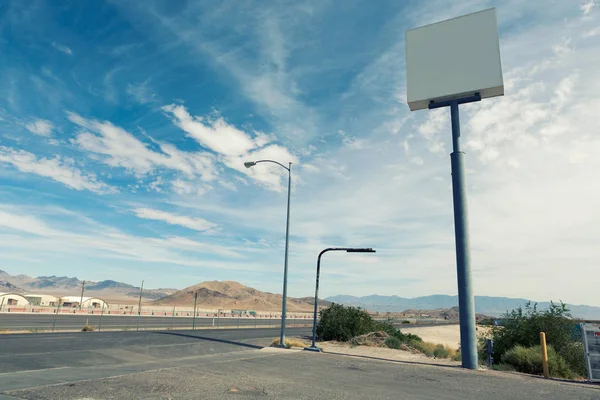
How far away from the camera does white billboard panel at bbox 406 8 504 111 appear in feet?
62.9

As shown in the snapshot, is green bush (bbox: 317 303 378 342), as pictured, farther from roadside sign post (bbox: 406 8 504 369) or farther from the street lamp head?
roadside sign post (bbox: 406 8 504 369)

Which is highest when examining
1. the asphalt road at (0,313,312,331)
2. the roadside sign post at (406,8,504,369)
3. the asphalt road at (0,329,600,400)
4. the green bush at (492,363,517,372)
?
the roadside sign post at (406,8,504,369)

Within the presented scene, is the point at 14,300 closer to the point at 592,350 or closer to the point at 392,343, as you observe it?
the point at 392,343

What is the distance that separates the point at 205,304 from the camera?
170 metres

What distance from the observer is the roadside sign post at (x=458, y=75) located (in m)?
17.0

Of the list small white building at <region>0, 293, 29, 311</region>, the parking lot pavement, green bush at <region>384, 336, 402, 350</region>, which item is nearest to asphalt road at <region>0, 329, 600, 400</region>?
the parking lot pavement

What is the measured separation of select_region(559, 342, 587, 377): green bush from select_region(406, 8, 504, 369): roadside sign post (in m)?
4.17

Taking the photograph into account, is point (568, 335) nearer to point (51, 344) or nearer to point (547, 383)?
point (547, 383)

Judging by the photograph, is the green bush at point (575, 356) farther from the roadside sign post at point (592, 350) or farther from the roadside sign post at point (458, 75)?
the roadside sign post at point (458, 75)

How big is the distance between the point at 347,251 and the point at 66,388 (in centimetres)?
1444

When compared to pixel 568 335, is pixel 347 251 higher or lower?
higher

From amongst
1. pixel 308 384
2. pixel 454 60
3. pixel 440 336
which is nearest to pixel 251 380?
pixel 308 384

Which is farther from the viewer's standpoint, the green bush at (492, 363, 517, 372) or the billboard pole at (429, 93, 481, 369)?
the billboard pole at (429, 93, 481, 369)

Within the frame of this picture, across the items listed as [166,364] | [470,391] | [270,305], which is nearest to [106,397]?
[166,364]
